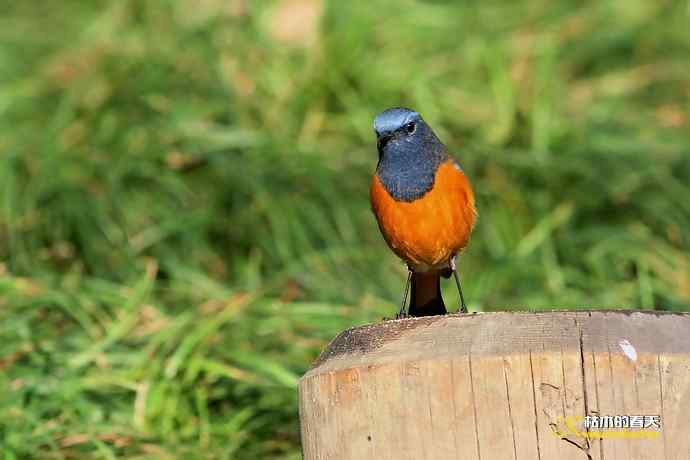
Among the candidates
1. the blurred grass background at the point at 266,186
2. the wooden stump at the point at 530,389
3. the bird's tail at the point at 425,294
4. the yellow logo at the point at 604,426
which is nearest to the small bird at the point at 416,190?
the bird's tail at the point at 425,294

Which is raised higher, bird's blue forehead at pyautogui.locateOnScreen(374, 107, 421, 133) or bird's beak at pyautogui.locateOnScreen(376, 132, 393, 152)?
bird's blue forehead at pyautogui.locateOnScreen(374, 107, 421, 133)

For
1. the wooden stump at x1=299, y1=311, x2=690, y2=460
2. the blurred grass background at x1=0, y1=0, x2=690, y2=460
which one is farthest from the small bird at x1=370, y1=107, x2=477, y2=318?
the wooden stump at x1=299, y1=311, x2=690, y2=460

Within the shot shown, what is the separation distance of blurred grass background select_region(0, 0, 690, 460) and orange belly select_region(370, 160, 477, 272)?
859mm

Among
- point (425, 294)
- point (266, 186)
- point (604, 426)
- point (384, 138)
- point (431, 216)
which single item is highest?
point (266, 186)

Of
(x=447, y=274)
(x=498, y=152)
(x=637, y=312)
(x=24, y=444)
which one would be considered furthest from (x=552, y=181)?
(x=637, y=312)

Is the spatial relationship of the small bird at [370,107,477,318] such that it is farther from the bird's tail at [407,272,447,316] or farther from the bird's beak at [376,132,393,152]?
the bird's tail at [407,272,447,316]

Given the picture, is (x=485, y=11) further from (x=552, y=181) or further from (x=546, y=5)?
(x=552, y=181)

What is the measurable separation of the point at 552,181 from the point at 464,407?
390 cm

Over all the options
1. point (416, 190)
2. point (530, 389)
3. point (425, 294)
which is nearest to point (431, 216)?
point (416, 190)

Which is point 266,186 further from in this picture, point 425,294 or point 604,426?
point 604,426

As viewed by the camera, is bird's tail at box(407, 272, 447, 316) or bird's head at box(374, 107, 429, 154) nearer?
bird's head at box(374, 107, 429, 154)

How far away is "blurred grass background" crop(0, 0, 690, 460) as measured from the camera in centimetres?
441

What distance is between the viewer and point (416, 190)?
3691 mm

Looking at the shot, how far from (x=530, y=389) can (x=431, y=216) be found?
1620 mm
